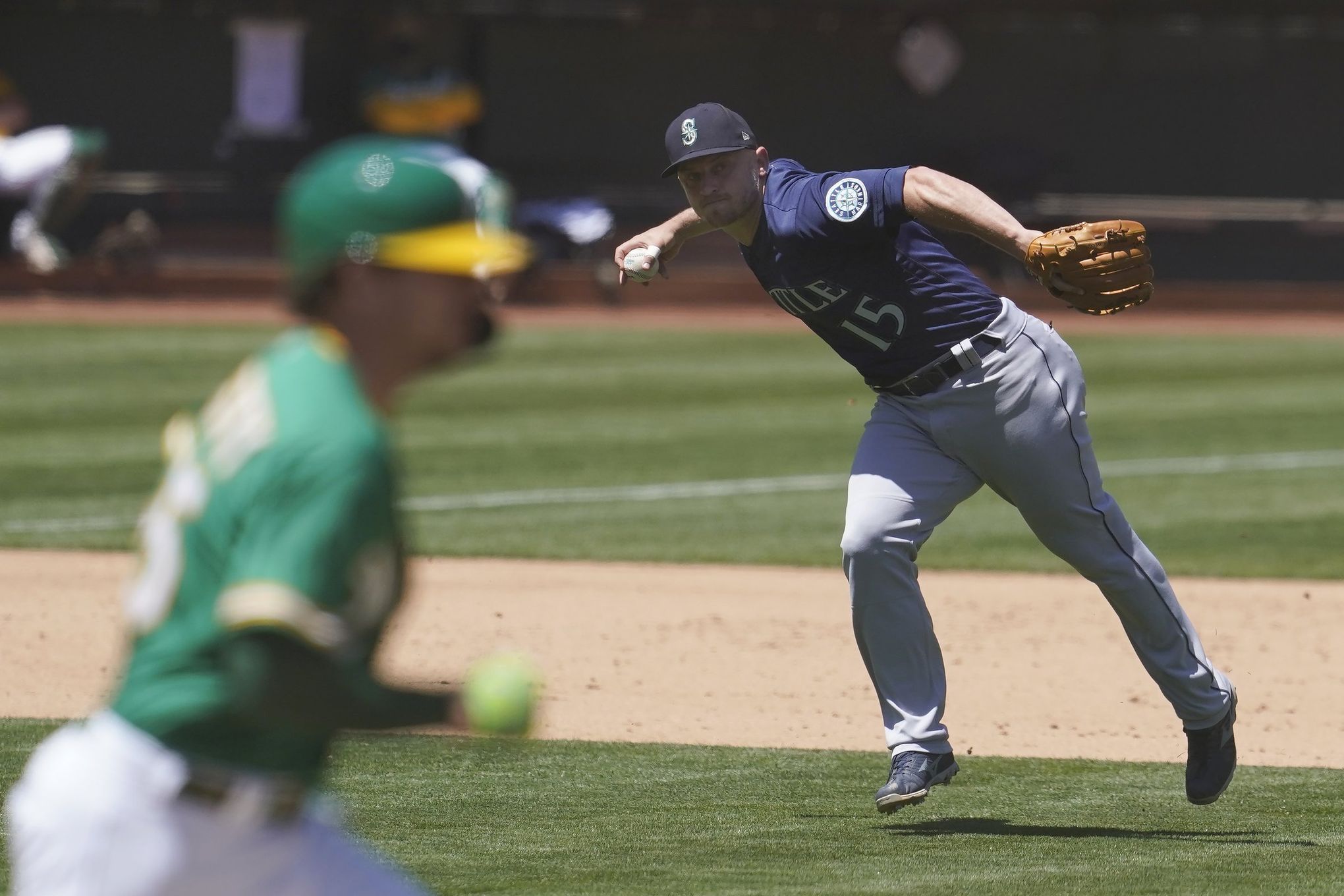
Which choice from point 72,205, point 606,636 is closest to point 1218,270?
point 72,205

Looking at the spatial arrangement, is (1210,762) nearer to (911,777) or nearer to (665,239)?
(911,777)

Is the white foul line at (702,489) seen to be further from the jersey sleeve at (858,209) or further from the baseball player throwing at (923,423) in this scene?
the jersey sleeve at (858,209)

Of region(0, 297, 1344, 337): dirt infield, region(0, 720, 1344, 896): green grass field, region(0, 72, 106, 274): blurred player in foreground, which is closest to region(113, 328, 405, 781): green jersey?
region(0, 720, 1344, 896): green grass field

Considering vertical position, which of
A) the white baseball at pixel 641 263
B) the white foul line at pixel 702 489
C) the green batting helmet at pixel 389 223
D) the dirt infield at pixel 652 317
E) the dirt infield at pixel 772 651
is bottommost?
the dirt infield at pixel 652 317

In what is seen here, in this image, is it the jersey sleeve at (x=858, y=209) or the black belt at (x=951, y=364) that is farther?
the black belt at (x=951, y=364)

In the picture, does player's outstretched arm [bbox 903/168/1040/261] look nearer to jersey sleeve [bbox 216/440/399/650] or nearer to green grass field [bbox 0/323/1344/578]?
green grass field [bbox 0/323/1344/578]

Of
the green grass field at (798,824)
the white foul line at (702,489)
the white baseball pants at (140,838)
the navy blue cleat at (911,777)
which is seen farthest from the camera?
the white foul line at (702,489)

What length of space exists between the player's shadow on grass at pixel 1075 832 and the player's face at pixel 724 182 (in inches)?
67.3

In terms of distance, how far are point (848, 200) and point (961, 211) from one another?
0.33 meters

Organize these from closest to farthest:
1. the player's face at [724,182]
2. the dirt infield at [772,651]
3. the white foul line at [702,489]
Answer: the player's face at [724,182], the dirt infield at [772,651], the white foul line at [702,489]

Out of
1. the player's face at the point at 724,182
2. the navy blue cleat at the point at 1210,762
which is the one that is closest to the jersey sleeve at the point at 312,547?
A: the player's face at the point at 724,182

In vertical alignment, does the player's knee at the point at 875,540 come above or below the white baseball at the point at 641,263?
below

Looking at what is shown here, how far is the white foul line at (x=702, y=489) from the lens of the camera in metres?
10.8

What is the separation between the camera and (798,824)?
5.29 metres
